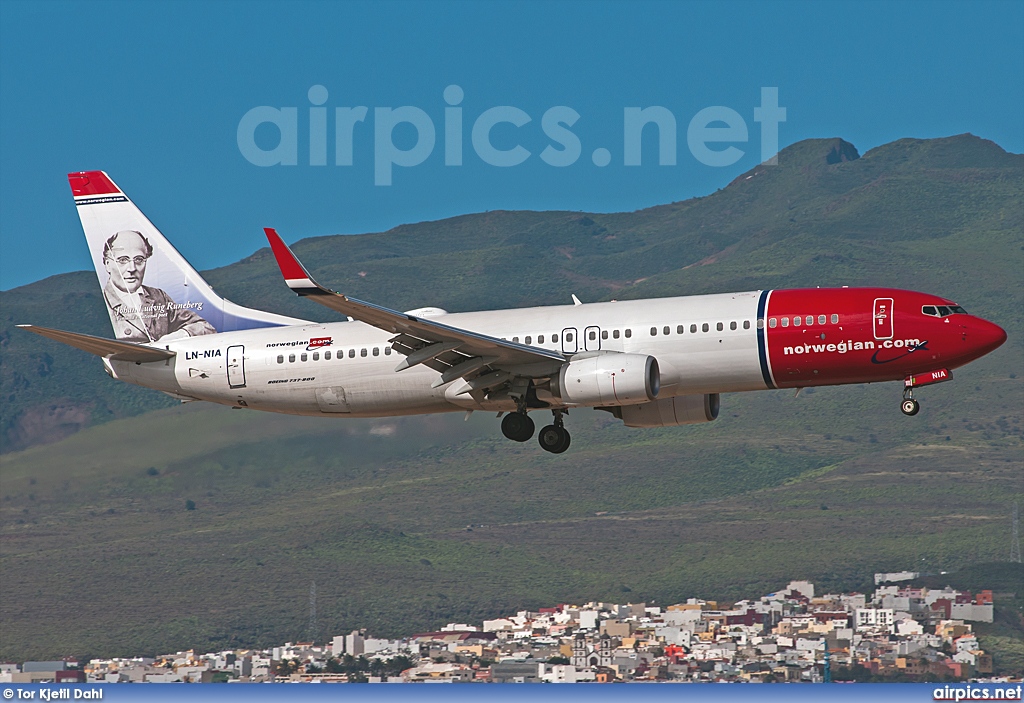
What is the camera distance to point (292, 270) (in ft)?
137

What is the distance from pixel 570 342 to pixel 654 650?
113m

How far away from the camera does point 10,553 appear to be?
195m

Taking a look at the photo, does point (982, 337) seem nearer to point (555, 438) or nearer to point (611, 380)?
point (611, 380)

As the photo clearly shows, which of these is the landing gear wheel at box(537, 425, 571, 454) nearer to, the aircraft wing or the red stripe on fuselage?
the aircraft wing

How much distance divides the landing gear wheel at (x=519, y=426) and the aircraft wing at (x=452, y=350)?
1.50 m

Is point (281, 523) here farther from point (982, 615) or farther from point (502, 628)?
point (982, 615)

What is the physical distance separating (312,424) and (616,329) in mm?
90798

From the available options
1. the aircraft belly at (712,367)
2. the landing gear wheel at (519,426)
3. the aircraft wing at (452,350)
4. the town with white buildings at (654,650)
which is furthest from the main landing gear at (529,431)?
the town with white buildings at (654,650)

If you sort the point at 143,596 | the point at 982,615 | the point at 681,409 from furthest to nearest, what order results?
1. the point at 143,596
2. the point at 982,615
3. the point at 681,409

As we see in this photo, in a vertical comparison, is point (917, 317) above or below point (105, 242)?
below

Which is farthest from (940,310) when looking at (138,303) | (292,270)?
(138,303)

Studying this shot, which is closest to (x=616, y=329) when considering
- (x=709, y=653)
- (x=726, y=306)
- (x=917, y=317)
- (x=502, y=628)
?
(x=726, y=306)

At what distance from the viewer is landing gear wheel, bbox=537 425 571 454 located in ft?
159

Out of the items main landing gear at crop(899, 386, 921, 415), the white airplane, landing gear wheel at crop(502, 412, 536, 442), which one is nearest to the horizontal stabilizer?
the white airplane
